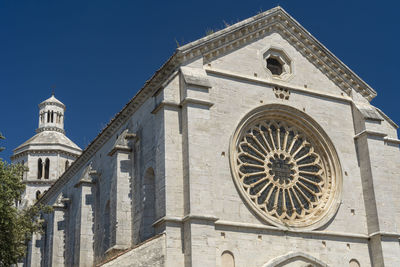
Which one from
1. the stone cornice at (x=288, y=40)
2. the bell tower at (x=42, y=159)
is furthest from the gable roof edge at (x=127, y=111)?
the bell tower at (x=42, y=159)

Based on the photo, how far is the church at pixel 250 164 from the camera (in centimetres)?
1950

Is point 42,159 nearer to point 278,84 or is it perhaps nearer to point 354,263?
point 278,84

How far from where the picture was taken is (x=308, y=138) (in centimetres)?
2361

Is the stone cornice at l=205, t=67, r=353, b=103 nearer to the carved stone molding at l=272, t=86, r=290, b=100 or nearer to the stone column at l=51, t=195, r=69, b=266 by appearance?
the carved stone molding at l=272, t=86, r=290, b=100

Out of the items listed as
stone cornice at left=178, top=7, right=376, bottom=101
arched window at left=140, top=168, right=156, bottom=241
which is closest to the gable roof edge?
stone cornice at left=178, top=7, right=376, bottom=101

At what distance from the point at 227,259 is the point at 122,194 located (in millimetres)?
5848

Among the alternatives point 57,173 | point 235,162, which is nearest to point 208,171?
point 235,162

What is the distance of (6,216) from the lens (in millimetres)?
20094

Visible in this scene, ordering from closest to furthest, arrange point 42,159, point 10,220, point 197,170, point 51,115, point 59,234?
1. point 197,170
2. point 10,220
3. point 59,234
4. point 42,159
5. point 51,115

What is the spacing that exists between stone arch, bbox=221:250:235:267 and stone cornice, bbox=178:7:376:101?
7.51m

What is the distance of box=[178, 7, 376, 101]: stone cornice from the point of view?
2244cm

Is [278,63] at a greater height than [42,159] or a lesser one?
lesser

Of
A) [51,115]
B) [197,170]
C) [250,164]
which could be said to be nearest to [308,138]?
[250,164]

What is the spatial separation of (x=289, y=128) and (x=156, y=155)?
6.11 meters
